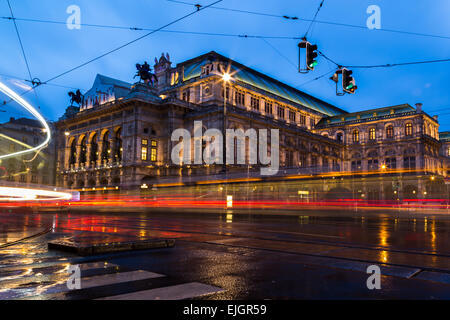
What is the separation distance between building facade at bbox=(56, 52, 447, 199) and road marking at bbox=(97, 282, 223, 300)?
107 ft

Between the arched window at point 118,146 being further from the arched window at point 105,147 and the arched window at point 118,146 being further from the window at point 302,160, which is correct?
the window at point 302,160

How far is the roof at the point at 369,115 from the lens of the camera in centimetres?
8657

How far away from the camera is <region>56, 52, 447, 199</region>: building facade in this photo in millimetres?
60250

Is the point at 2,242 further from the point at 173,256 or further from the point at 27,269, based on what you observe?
the point at 173,256

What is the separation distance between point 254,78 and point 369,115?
113 ft

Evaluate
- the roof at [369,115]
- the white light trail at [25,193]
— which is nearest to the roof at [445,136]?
the roof at [369,115]

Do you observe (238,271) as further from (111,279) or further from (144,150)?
(144,150)

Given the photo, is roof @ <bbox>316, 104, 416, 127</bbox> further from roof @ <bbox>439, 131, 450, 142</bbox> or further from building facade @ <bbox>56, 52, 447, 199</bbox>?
roof @ <bbox>439, 131, 450, 142</bbox>

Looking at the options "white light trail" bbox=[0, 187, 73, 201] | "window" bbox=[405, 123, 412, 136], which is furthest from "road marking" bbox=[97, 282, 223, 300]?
"window" bbox=[405, 123, 412, 136]

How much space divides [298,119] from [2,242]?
79732 mm

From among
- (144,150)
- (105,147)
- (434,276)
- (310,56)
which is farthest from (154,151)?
(434,276)

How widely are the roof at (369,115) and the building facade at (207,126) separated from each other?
0.25 metres

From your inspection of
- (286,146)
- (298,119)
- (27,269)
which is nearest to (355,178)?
(27,269)
